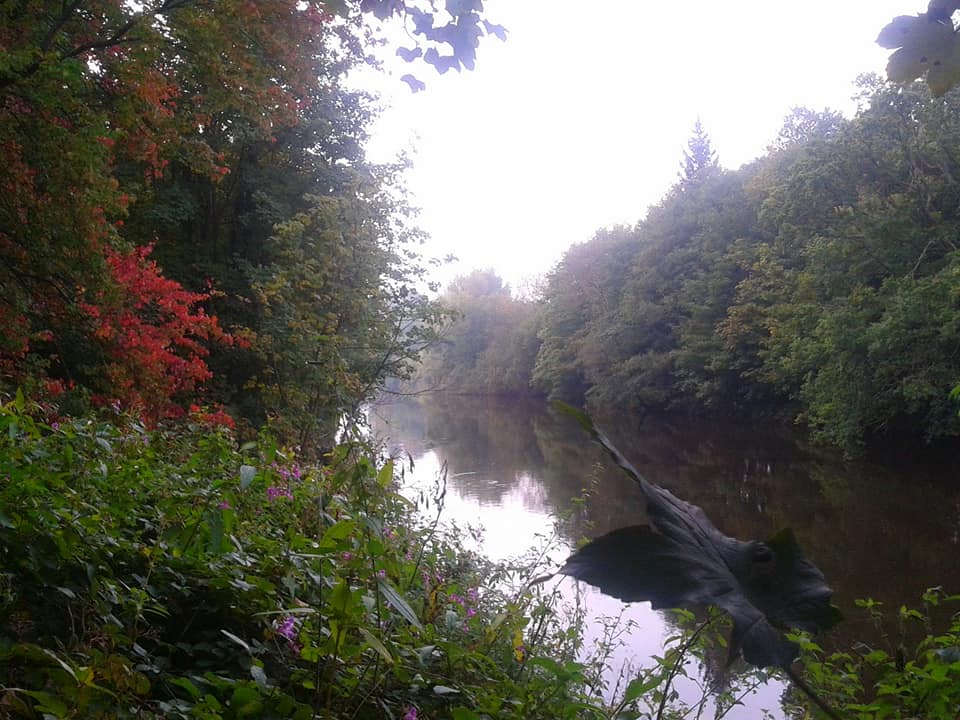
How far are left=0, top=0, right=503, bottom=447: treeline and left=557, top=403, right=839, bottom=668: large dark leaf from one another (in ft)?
6.81

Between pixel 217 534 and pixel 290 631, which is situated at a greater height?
pixel 217 534

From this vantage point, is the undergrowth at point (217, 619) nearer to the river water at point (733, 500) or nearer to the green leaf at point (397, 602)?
the green leaf at point (397, 602)

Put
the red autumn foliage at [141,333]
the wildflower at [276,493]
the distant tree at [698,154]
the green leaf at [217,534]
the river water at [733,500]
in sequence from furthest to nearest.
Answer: the distant tree at [698,154]
the river water at [733,500]
the red autumn foliage at [141,333]
the wildflower at [276,493]
the green leaf at [217,534]

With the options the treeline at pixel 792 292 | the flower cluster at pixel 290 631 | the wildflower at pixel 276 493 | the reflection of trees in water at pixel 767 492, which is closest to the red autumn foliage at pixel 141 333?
the wildflower at pixel 276 493

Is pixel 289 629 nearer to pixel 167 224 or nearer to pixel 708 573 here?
pixel 708 573

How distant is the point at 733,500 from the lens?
38.4 ft

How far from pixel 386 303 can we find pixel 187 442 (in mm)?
7975

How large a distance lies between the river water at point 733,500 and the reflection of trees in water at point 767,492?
3 cm

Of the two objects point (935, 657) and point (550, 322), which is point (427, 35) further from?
point (550, 322)

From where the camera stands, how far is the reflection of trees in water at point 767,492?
7.97 metres

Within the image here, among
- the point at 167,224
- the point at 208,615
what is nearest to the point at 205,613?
the point at 208,615

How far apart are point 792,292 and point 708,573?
70.6 ft

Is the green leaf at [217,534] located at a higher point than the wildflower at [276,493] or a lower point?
lower

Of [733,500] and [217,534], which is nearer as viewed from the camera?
[217,534]
